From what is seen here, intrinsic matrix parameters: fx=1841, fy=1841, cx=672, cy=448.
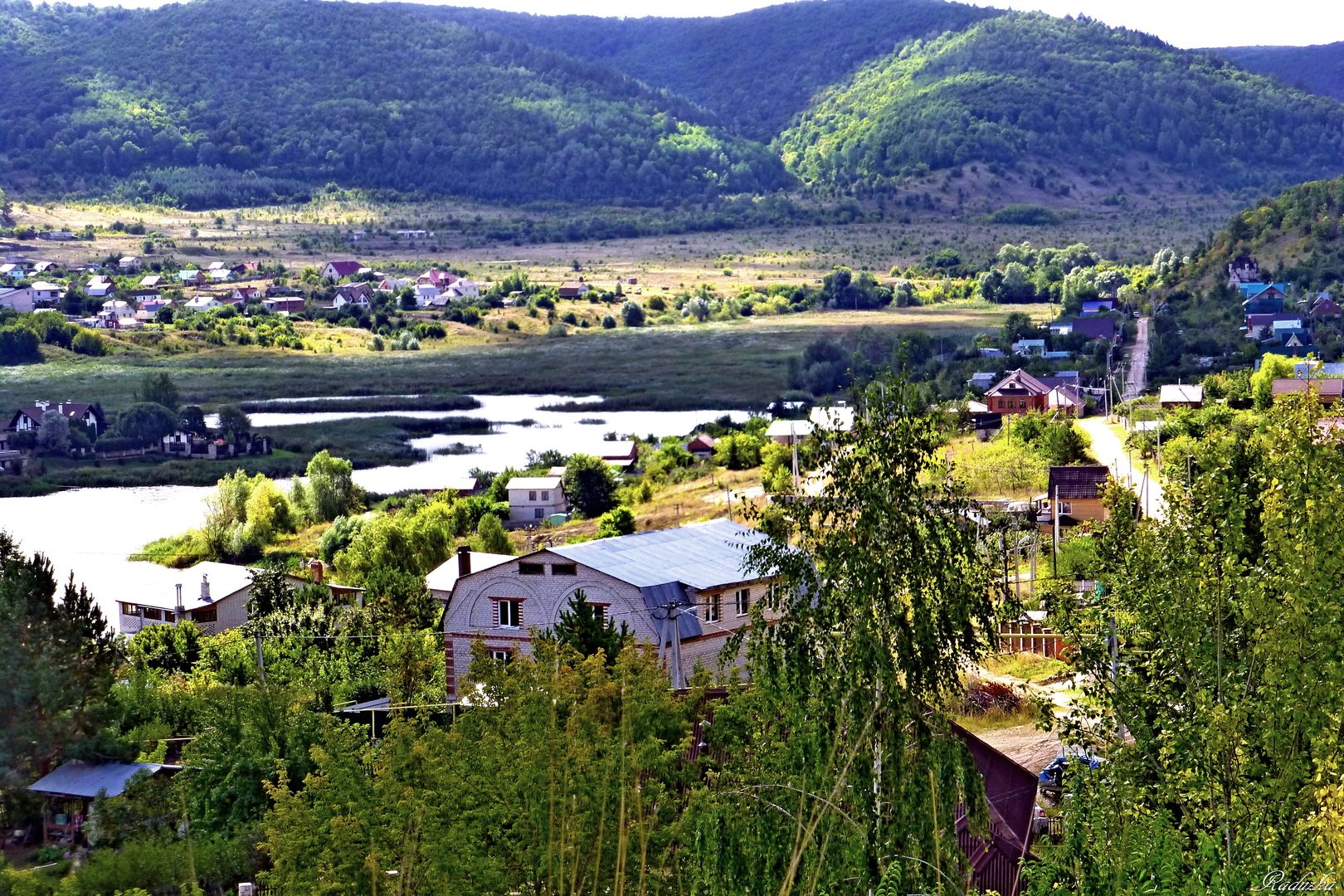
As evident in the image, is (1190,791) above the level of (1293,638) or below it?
below

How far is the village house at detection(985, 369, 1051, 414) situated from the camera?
5381cm

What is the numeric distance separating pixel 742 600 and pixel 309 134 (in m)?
163

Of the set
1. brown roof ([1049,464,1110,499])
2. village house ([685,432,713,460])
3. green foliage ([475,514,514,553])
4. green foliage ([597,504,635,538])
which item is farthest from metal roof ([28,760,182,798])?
village house ([685,432,713,460])

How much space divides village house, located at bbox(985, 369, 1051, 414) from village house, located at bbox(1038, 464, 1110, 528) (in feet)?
56.0

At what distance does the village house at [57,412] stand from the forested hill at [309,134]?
92232 millimetres

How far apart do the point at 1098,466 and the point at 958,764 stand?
1107 inches

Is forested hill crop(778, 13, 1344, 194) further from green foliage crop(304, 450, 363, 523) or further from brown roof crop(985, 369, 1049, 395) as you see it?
green foliage crop(304, 450, 363, 523)

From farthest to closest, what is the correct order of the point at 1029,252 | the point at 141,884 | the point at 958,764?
the point at 1029,252
the point at 141,884
the point at 958,764

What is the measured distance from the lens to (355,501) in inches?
1993

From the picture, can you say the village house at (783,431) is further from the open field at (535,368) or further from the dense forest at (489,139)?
the dense forest at (489,139)

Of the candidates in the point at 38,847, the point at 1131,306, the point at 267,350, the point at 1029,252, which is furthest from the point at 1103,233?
the point at 38,847

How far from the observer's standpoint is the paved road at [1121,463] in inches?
1291

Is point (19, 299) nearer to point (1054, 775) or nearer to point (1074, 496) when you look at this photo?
point (1074, 496)

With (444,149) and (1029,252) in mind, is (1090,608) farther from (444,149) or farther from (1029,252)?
(444,149)
